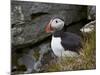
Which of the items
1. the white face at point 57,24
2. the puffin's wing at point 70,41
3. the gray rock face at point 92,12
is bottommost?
the puffin's wing at point 70,41

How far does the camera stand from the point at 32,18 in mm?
2146

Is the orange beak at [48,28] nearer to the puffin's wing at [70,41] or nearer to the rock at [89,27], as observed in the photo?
the puffin's wing at [70,41]

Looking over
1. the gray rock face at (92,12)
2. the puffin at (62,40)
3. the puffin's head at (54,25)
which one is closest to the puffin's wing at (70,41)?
the puffin at (62,40)

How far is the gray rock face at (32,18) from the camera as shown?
208 centimetres

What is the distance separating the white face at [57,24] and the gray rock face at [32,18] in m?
0.05

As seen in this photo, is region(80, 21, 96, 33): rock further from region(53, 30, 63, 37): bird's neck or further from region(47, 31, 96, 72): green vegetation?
region(53, 30, 63, 37): bird's neck

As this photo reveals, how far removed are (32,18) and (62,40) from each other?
431 mm

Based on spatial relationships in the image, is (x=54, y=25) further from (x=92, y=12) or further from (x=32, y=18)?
(x=92, y=12)

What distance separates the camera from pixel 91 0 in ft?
7.88

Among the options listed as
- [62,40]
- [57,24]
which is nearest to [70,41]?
[62,40]

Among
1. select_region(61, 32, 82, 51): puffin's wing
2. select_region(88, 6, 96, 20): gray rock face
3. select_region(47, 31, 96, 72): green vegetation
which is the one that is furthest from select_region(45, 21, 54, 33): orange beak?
select_region(88, 6, 96, 20): gray rock face

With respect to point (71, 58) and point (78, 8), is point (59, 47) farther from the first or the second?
point (78, 8)

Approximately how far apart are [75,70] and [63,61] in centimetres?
19
